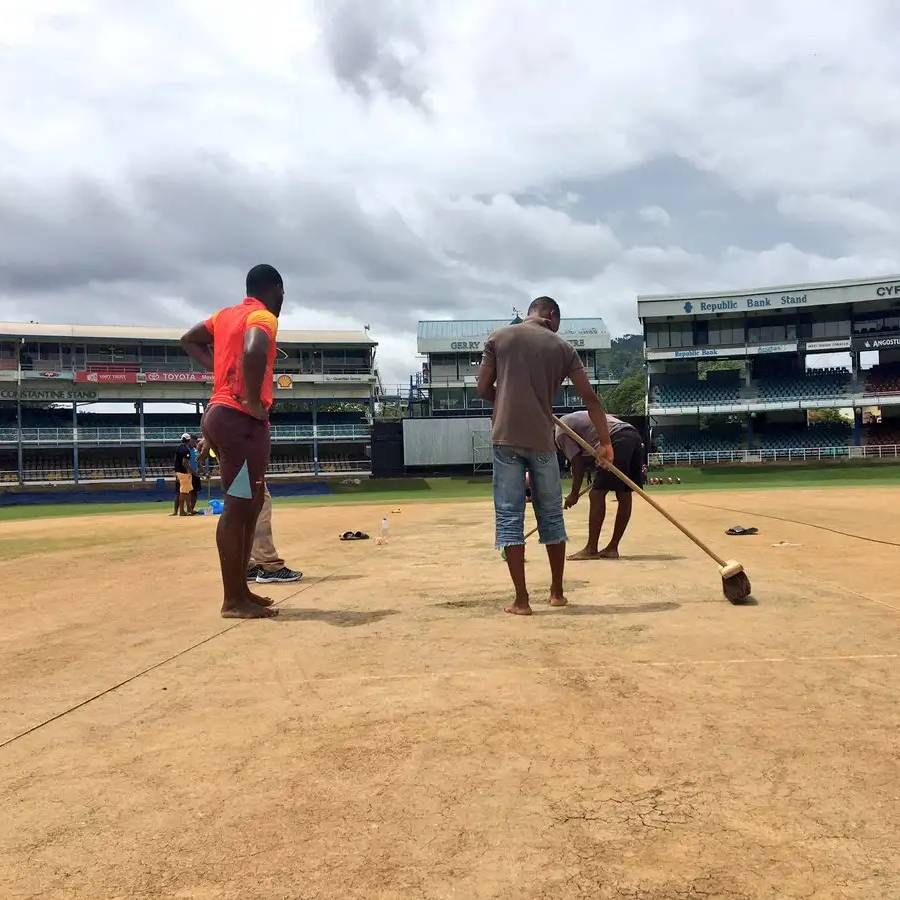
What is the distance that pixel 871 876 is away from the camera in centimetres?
132

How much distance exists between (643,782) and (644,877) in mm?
402

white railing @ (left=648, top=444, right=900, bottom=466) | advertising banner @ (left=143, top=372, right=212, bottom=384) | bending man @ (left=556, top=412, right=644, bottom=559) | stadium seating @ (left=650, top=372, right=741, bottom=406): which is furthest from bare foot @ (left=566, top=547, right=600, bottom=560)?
advertising banner @ (left=143, top=372, right=212, bottom=384)

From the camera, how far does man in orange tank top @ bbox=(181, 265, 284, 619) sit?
4195 mm

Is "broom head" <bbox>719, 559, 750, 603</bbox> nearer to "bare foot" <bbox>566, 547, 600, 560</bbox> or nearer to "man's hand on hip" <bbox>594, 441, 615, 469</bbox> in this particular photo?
"man's hand on hip" <bbox>594, 441, 615, 469</bbox>

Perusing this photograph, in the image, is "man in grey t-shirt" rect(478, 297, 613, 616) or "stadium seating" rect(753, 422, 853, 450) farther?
"stadium seating" rect(753, 422, 853, 450)

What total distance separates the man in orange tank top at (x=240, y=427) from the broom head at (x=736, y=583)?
8.63 feet

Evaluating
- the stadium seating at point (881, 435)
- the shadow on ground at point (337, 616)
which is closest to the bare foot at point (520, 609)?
the shadow on ground at point (337, 616)

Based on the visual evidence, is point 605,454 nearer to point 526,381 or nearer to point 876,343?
point 526,381

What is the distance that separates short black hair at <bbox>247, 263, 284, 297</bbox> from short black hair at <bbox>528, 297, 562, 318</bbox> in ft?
5.79

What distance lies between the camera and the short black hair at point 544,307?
4594 millimetres

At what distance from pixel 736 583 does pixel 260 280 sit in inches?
140

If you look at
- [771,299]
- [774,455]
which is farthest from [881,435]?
[771,299]

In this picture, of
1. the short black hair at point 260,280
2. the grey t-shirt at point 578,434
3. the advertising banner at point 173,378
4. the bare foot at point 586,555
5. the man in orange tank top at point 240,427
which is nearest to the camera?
the man in orange tank top at point 240,427

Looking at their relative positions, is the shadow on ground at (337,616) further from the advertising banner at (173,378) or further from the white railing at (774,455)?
the advertising banner at (173,378)
